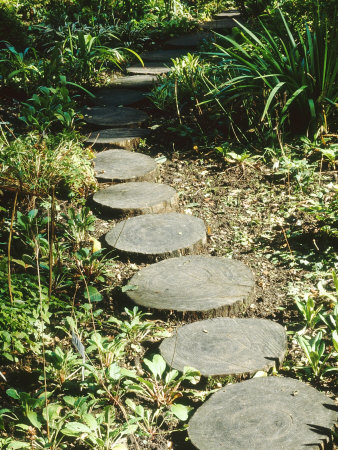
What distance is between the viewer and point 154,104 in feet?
17.4

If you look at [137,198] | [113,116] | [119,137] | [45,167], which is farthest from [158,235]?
[113,116]

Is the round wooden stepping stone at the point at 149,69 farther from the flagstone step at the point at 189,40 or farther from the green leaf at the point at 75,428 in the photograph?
the green leaf at the point at 75,428

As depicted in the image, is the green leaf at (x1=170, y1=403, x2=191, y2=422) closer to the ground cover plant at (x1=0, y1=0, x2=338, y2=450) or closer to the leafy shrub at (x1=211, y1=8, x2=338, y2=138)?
the ground cover plant at (x1=0, y1=0, x2=338, y2=450)

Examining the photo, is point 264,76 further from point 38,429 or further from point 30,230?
point 38,429

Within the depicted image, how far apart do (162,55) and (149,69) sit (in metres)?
0.85

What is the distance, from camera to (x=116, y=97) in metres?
5.53

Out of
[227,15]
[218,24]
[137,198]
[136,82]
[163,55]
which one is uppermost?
[227,15]

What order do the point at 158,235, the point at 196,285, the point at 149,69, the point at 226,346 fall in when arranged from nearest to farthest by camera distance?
1. the point at 226,346
2. the point at 196,285
3. the point at 158,235
4. the point at 149,69

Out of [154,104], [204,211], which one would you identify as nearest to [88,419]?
[204,211]

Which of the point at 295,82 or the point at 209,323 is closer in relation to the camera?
the point at 209,323

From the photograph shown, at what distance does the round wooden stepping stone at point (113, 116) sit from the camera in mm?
4786

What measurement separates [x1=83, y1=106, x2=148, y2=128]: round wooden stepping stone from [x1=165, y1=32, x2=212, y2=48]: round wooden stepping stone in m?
2.68

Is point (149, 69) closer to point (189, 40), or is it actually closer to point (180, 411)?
point (189, 40)

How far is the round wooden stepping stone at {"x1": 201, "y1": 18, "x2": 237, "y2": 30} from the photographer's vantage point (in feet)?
28.7
